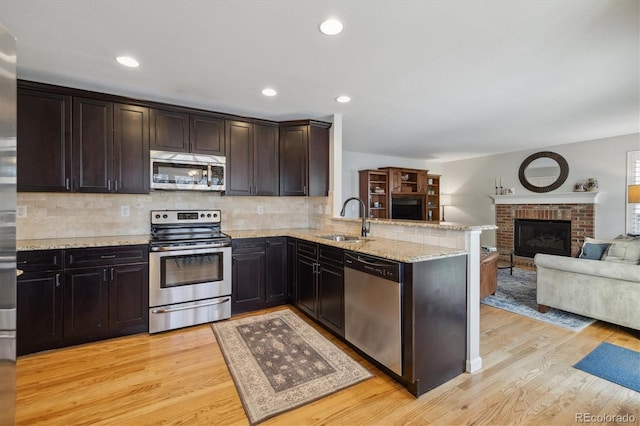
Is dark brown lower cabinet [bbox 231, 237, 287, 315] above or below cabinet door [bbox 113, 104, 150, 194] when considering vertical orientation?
→ below

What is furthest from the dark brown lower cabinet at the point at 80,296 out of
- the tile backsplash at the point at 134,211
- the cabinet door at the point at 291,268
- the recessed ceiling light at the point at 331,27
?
the recessed ceiling light at the point at 331,27

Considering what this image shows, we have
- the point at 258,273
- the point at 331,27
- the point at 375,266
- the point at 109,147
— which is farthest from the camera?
the point at 258,273

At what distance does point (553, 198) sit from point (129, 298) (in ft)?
23.8

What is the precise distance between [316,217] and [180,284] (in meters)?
2.02

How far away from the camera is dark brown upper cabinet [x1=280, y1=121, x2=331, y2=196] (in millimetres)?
3859

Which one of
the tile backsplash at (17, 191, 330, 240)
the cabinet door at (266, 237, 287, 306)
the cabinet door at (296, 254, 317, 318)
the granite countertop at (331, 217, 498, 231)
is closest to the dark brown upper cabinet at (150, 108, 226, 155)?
the tile backsplash at (17, 191, 330, 240)

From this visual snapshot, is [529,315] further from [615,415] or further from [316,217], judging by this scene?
[316,217]

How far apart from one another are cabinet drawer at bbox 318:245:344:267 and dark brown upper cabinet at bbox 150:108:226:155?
181cm

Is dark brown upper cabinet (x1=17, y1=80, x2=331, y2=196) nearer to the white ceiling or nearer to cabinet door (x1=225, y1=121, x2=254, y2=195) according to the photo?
cabinet door (x1=225, y1=121, x2=254, y2=195)

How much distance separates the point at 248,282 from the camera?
3418 millimetres

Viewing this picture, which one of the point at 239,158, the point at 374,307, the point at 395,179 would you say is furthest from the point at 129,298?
the point at 395,179

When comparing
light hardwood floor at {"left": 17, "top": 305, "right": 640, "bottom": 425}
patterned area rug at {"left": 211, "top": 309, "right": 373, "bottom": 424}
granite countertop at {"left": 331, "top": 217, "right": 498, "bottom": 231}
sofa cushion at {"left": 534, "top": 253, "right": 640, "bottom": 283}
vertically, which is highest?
granite countertop at {"left": 331, "top": 217, "right": 498, "bottom": 231}

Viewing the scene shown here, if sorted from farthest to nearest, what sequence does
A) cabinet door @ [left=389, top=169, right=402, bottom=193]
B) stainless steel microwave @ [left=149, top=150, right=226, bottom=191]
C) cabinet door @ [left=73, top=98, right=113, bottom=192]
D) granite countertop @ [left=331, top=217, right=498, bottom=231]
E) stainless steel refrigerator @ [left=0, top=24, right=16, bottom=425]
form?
cabinet door @ [left=389, top=169, right=402, bottom=193], stainless steel microwave @ [left=149, top=150, right=226, bottom=191], cabinet door @ [left=73, top=98, right=113, bottom=192], granite countertop @ [left=331, top=217, right=498, bottom=231], stainless steel refrigerator @ [left=0, top=24, right=16, bottom=425]

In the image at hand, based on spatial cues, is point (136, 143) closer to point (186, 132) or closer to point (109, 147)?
point (109, 147)
